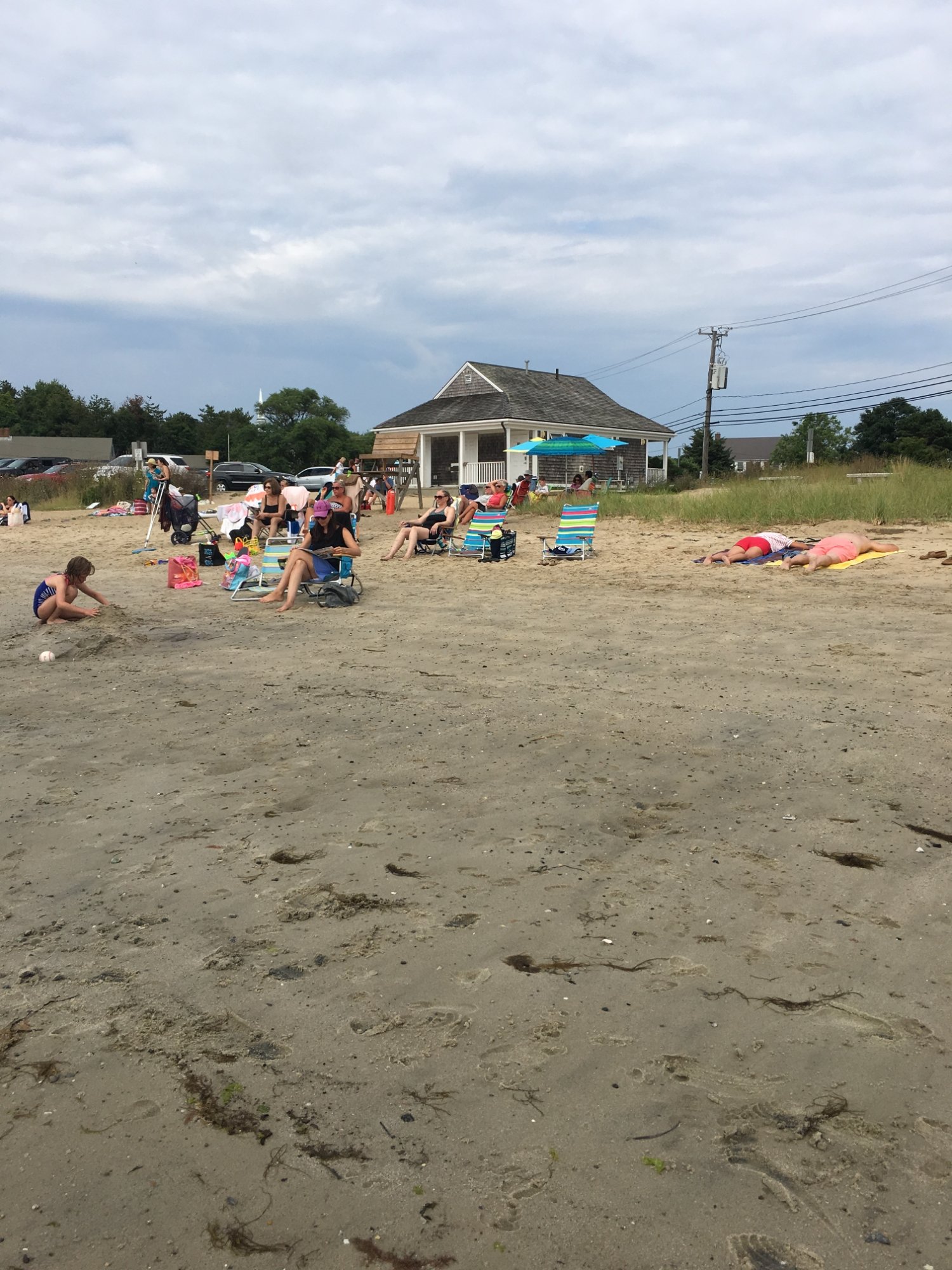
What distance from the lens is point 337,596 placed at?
9727 mm

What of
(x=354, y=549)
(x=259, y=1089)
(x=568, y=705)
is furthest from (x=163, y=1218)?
(x=354, y=549)

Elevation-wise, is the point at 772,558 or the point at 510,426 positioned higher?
the point at 510,426

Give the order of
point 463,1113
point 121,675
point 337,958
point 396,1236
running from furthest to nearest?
point 121,675 < point 337,958 < point 463,1113 < point 396,1236

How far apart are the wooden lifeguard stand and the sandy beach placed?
57.3ft

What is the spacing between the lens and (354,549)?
397 inches

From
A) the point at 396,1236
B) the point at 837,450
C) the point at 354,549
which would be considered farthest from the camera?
the point at 837,450

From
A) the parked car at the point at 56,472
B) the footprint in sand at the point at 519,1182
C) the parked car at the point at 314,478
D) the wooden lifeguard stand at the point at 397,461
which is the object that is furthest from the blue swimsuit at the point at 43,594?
the parked car at the point at 56,472

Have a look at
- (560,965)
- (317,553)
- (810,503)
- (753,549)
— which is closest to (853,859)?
(560,965)

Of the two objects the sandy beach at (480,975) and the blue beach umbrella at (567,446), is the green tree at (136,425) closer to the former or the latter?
the blue beach umbrella at (567,446)

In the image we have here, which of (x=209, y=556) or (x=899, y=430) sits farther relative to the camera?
(x=899, y=430)

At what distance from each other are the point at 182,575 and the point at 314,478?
861 inches

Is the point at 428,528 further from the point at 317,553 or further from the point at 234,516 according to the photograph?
the point at 317,553

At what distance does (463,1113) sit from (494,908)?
0.99 meters

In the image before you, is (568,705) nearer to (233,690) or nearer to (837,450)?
(233,690)
